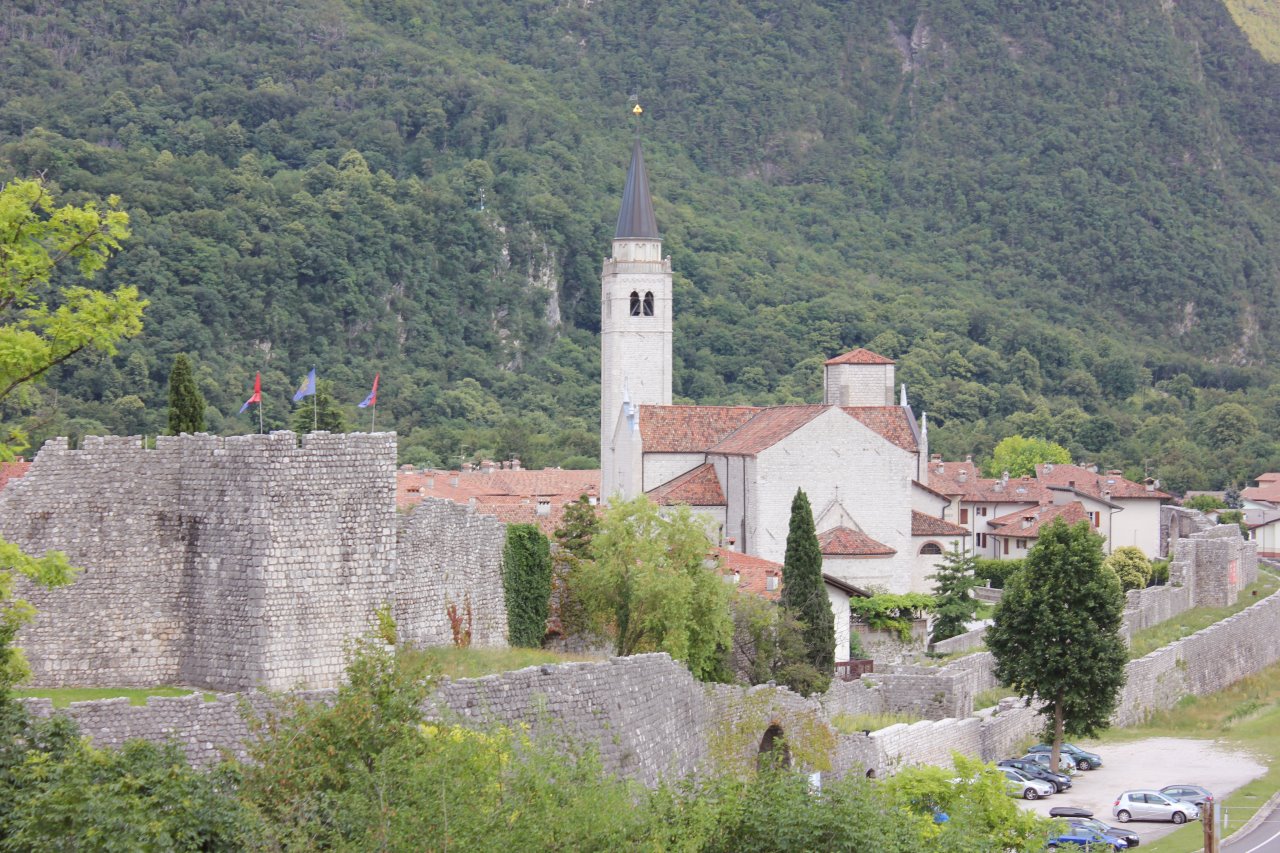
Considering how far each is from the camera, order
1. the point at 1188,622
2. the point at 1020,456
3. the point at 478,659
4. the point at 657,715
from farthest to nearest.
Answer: the point at 1020,456 → the point at 1188,622 → the point at 478,659 → the point at 657,715

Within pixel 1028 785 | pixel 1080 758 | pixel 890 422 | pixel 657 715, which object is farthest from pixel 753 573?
pixel 657 715

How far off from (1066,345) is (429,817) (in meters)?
138

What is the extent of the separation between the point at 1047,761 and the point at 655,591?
39.9 ft

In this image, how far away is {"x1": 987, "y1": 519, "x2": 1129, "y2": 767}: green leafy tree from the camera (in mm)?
40875

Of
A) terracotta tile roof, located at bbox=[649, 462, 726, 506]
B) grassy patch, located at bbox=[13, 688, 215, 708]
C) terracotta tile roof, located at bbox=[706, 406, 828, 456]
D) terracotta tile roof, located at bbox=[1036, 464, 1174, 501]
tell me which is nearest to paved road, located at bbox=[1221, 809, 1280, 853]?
grassy patch, located at bbox=[13, 688, 215, 708]

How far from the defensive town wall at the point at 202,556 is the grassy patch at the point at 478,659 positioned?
1159 millimetres

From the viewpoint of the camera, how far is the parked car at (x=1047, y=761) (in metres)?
38.8

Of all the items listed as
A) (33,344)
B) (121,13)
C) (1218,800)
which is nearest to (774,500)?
(1218,800)

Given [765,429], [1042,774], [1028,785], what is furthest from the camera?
[765,429]

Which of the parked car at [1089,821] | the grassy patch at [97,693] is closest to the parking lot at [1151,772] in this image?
the parked car at [1089,821]

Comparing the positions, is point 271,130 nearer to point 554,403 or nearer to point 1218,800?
point 554,403

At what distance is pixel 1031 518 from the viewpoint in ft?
240

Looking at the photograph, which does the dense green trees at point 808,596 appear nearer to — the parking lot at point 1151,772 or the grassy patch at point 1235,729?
the parking lot at point 1151,772

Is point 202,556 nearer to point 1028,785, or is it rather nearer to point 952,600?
point 1028,785
